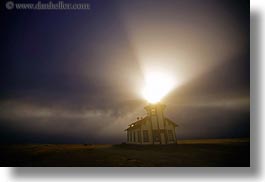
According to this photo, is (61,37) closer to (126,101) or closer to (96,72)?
(96,72)

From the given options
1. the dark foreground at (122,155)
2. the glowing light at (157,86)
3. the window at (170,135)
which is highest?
the glowing light at (157,86)

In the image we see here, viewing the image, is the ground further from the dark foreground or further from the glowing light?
the glowing light

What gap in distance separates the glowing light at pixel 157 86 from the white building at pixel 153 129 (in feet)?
0.25

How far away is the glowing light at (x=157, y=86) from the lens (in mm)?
2752

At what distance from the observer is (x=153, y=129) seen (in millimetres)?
2766

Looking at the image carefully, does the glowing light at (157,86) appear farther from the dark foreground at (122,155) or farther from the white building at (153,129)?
the dark foreground at (122,155)

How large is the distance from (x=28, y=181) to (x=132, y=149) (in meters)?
0.83

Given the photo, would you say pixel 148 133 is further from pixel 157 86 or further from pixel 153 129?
pixel 157 86

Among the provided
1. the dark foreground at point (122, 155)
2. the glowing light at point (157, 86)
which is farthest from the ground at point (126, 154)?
the glowing light at point (157, 86)

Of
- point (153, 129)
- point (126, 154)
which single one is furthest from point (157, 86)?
point (126, 154)

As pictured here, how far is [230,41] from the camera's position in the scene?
2713 millimetres

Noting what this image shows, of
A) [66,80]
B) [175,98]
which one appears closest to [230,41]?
[175,98]

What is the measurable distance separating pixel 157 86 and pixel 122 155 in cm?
58

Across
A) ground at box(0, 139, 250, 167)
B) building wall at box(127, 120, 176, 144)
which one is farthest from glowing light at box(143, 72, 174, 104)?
ground at box(0, 139, 250, 167)
